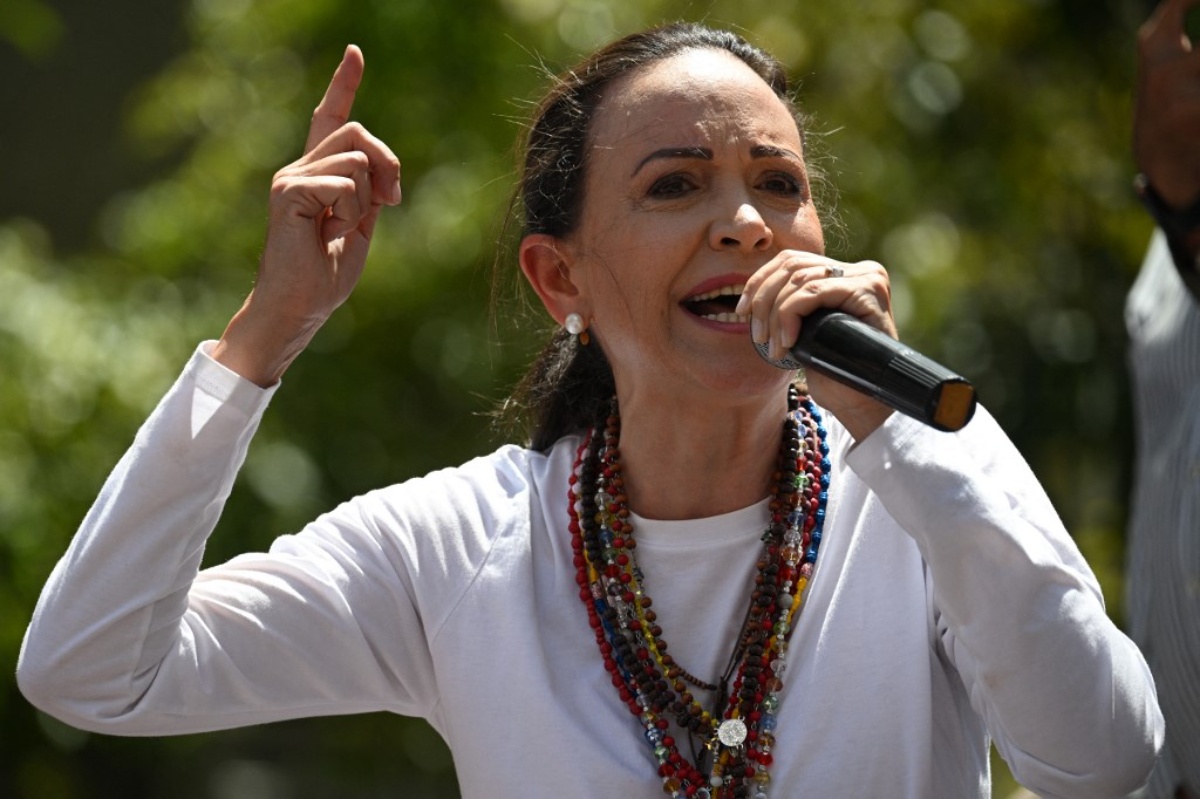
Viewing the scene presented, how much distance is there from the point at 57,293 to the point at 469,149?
1.26 meters

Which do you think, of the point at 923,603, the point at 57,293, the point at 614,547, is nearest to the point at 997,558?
the point at 923,603

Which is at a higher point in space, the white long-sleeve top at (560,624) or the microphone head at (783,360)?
the microphone head at (783,360)

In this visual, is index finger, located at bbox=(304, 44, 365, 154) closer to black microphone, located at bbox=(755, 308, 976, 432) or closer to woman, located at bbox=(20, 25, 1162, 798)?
woman, located at bbox=(20, 25, 1162, 798)

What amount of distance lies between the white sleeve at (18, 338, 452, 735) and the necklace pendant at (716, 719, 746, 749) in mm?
497

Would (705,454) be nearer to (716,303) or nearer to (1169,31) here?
(716,303)

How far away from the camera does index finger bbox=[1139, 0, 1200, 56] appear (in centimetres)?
267

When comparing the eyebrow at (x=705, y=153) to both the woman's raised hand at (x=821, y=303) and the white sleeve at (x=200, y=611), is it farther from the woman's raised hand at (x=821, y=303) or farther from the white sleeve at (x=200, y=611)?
the white sleeve at (x=200, y=611)

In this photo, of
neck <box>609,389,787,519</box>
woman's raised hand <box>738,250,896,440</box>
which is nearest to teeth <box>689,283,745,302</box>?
neck <box>609,389,787,519</box>

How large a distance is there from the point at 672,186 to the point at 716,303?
0.20m

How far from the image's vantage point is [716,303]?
98.7 inches

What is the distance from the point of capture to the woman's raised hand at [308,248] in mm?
2455

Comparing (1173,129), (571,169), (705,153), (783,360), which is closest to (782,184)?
(705,153)

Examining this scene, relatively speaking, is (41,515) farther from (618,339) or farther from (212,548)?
(618,339)

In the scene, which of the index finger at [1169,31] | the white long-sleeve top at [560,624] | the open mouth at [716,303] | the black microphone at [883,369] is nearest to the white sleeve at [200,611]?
the white long-sleeve top at [560,624]
